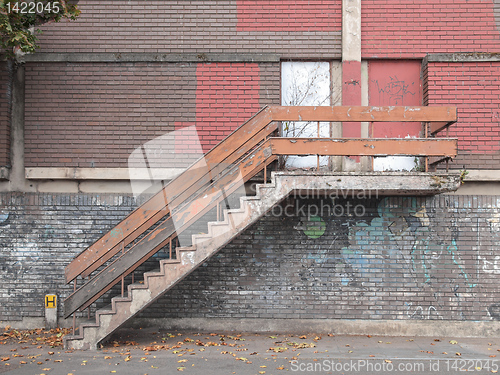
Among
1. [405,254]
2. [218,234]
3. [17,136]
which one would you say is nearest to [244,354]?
[218,234]

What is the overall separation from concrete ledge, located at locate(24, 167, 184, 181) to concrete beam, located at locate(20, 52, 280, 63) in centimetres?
208

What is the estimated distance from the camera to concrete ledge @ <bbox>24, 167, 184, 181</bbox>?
7.71 m

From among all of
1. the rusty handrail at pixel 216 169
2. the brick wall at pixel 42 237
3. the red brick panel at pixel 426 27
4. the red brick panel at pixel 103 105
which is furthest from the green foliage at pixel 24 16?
the red brick panel at pixel 426 27

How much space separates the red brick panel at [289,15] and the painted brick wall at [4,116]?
178 inches

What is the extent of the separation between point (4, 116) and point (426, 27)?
817 centimetres

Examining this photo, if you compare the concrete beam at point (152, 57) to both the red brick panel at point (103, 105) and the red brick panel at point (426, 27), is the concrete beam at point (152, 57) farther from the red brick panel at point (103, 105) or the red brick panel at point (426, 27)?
the red brick panel at point (426, 27)

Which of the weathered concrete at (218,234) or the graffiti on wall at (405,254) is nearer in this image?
the weathered concrete at (218,234)

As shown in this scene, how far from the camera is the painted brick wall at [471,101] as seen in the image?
767 cm

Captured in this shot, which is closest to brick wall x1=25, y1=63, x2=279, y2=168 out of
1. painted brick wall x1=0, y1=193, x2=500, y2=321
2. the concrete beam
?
the concrete beam

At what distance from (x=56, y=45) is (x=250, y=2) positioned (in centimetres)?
384

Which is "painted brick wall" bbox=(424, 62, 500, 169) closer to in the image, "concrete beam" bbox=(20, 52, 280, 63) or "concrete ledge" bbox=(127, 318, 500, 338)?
"concrete ledge" bbox=(127, 318, 500, 338)

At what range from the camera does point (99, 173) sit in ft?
25.4

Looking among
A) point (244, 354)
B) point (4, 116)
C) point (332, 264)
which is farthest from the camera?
point (4, 116)

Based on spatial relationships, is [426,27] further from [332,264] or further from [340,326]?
[340,326]
